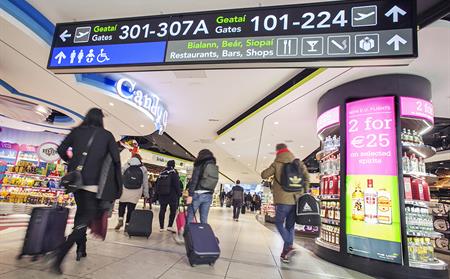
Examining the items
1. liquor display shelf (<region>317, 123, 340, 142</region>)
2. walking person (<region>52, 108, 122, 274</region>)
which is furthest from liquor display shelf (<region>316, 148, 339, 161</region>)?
walking person (<region>52, 108, 122, 274</region>)

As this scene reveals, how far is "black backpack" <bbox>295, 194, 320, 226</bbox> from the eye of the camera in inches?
137

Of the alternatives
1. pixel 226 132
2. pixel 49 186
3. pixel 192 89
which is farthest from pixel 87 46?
pixel 49 186

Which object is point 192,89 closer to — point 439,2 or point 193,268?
point 193,268

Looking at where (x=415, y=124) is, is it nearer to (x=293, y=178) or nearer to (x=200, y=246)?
(x=293, y=178)

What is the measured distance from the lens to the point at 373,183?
3914 mm

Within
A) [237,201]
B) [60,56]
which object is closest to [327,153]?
[60,56]

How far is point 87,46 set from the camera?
2.69 metres

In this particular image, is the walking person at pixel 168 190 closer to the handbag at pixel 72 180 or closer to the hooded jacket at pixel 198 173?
the hooded jacket at pixel 198 173

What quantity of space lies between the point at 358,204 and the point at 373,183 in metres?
0.37

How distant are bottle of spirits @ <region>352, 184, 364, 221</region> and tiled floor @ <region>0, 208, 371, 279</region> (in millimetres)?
757

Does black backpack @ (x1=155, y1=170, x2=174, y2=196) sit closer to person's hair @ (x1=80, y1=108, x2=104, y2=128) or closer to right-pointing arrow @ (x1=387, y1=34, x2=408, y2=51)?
person's hair @ (x1=80, y1=108, x2=104, y2=128)

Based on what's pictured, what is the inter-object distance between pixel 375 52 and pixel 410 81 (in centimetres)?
259

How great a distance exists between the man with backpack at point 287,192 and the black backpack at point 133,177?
7.26ft

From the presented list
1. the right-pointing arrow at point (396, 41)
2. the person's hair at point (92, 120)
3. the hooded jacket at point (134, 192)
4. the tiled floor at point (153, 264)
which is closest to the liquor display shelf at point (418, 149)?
the tiled floor at point (153, 264)
